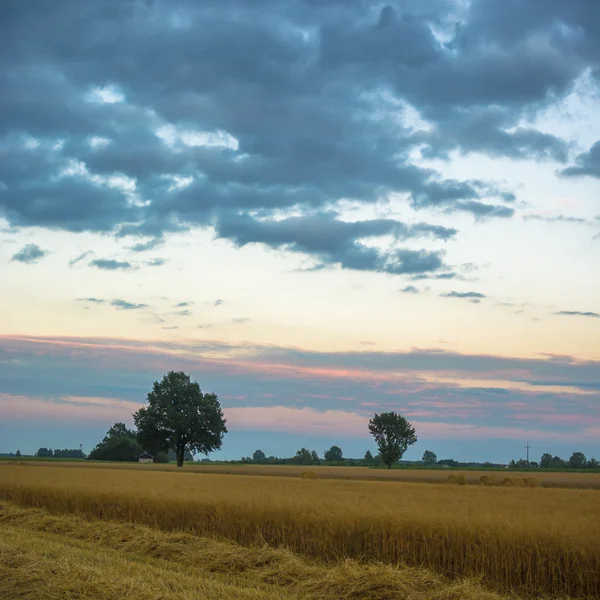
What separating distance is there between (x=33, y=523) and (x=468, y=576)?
1291cm

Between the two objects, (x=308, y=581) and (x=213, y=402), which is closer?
(x=308, y=581)

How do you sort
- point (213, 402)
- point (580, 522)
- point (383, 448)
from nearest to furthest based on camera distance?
1. point (580, 522)
2. point (213, 402)
3. point (383, 448)

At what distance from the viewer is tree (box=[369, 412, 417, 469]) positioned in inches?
4756

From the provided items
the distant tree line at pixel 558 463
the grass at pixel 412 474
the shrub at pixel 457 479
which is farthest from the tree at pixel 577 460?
the shrub at pixel 457 479

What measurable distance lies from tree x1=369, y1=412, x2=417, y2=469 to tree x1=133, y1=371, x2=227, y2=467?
1508 inches

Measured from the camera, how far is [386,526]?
44.1 ft

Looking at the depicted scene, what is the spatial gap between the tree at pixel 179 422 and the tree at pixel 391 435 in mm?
38291

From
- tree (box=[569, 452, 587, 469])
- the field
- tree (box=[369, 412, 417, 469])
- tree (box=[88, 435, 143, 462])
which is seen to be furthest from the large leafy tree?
the field

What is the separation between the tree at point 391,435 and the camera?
4756 inches

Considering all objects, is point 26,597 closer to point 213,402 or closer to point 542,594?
point 542,594

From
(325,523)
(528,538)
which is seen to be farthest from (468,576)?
(325,523)

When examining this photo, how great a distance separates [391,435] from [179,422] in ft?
149

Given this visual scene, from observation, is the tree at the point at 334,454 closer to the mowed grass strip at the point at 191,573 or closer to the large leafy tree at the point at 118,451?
the large leafy tree at the point at 118,451

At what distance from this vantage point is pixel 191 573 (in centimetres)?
1272
